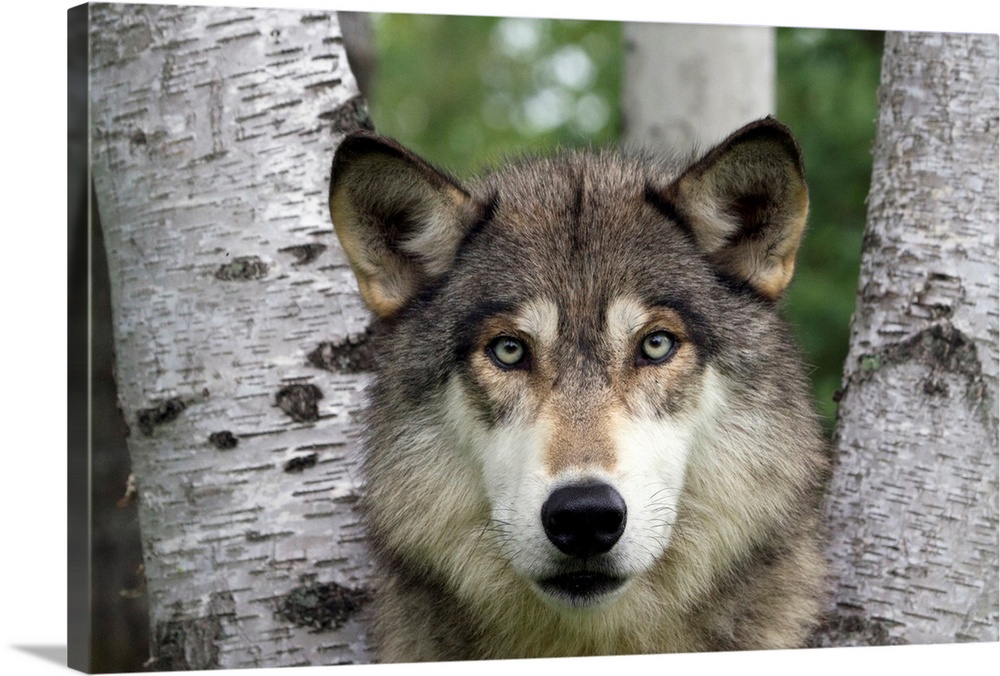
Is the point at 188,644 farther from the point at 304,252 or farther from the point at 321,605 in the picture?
the point at 304,252

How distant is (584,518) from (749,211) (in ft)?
4.06

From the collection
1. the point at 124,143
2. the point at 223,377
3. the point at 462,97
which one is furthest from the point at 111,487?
the point at 462,97

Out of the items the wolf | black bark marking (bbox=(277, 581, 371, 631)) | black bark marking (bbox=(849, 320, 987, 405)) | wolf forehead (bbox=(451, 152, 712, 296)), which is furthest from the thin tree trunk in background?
black bark marking (bbox=(277, 581, 371, 631))

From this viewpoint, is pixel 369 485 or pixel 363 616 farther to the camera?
pixel 363 616

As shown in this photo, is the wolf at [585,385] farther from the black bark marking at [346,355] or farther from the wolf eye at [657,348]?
the black bark marking at [346,355]

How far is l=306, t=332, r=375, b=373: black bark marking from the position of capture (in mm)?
4270

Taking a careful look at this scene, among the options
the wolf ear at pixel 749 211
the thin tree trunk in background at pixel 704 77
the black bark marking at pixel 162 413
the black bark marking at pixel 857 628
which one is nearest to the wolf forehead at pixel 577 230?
the wolf ear at pixel 749 211

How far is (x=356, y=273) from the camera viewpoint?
388 cm

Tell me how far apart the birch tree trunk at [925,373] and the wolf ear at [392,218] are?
1809 millimetres

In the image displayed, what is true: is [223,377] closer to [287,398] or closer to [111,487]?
[287,398]

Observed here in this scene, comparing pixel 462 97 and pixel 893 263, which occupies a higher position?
pixel 462 97

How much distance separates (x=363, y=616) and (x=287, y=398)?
82 cm

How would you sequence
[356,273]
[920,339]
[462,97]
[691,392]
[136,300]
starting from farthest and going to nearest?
[462,97] < [920,339] < [136,300] < [356,273] < [691,392]

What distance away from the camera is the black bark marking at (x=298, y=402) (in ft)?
13.8
